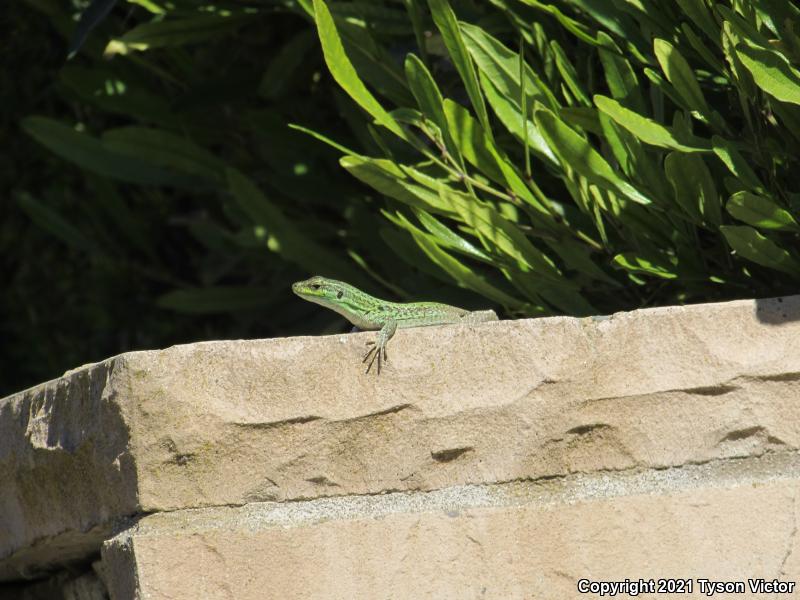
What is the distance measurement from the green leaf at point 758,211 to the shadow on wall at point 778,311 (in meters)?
0.22

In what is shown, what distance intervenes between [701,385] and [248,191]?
2.00 m

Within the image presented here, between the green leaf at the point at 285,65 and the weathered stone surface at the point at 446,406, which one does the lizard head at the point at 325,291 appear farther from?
the weathered stone surface at the point at 446,406

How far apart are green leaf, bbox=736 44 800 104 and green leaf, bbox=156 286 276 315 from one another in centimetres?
248

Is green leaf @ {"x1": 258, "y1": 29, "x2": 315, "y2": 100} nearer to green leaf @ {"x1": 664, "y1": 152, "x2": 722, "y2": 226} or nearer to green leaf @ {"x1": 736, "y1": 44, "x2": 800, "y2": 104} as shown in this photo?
green leaf @ {"x1": 664, "y1": 152, "x2": 722, "y2": 226}

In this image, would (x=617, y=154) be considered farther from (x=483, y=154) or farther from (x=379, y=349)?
(x=379, y=349)

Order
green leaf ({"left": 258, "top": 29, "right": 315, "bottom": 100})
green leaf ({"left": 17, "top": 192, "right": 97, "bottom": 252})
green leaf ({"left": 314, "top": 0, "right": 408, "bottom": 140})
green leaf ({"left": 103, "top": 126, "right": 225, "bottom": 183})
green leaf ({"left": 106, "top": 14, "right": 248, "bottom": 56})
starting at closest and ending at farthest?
green leaf ({"left": 314, "top": 0, "right": 408, "bottom": 140}) < green leaf ({"left": 106, "top": 14, "right": 248, "bottom": 56}) < green leaf ({"left": 258, "top": 29, "right": 315, "bottom": 100}) < green leaf ({"left": 103, "top": 126, "right": 225, "bottom": 183}) < green leaf ({"left": 17, "top": 192, "right": 97, "bottom": 252})

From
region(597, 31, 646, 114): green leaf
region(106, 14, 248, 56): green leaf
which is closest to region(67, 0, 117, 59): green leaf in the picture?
region(106, 14, 248, 56): green leaf

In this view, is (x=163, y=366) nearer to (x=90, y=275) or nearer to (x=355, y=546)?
(x=355, y=546)

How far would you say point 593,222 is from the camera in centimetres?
289

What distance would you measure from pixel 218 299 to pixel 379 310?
141 cm

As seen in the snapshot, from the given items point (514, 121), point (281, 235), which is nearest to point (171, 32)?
point (281, 235)

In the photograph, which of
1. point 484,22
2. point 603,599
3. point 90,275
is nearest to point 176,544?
point 603,599

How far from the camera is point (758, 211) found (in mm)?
2375

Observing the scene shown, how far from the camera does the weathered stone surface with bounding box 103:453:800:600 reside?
2.09 meters
